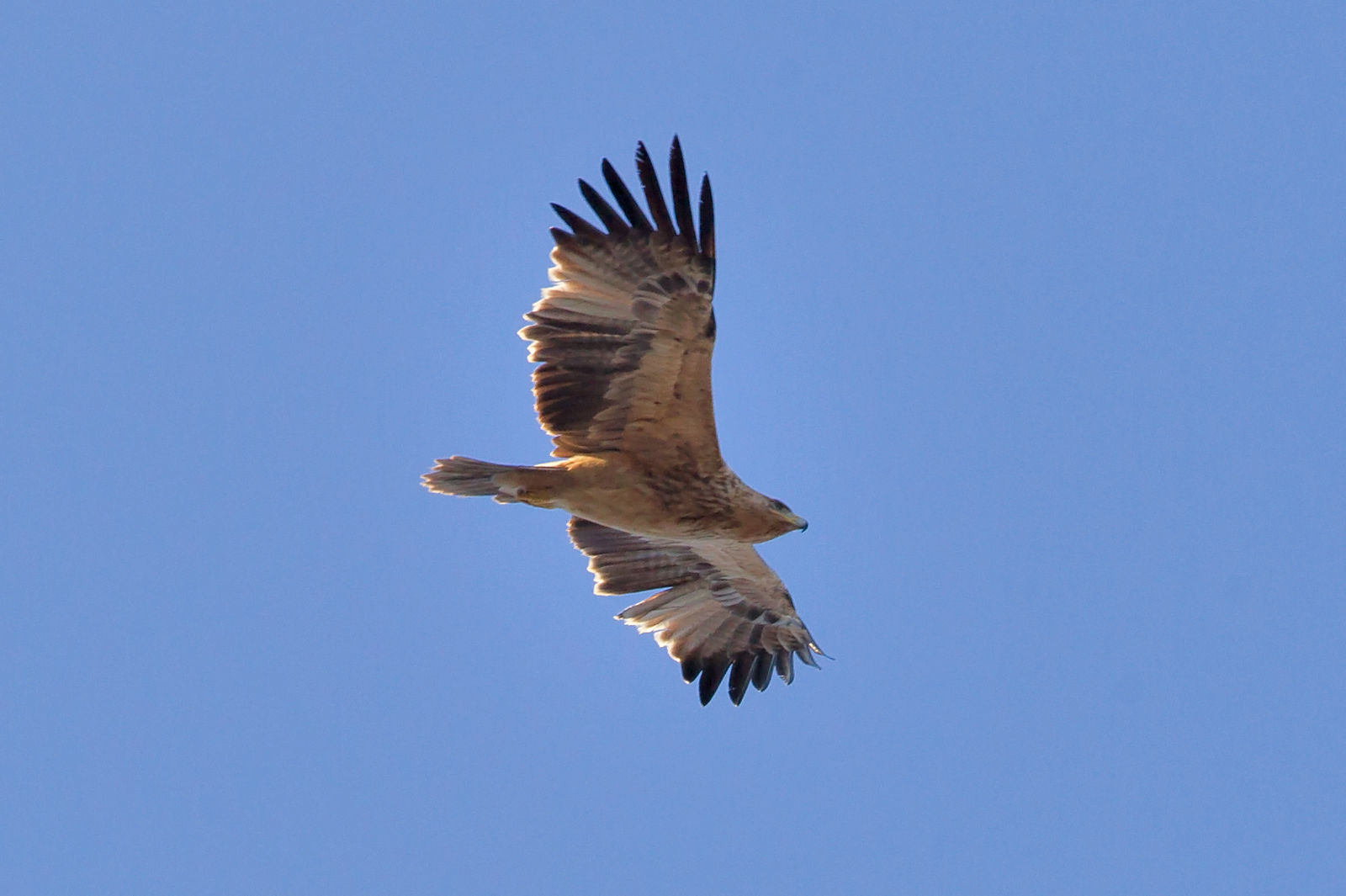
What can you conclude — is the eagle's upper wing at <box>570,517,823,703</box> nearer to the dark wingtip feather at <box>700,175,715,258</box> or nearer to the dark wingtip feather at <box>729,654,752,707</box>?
the dark wingtip feather at <box>729,654,752,707</box>

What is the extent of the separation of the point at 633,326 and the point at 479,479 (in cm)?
132

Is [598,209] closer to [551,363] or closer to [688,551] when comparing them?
[551,363]

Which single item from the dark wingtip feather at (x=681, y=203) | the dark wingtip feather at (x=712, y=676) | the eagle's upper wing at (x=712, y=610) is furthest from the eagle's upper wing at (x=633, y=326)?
the dark wingtip feather at (x=712, y=676)

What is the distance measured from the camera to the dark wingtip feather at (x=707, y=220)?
9.77m

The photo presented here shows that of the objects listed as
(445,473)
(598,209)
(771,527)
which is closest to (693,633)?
(771,527)

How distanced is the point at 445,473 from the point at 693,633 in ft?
8.64

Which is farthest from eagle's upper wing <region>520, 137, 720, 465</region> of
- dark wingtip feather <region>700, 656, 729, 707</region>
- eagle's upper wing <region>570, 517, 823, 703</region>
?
dark wingtip feather <region>700, 656, 729, 707</region>

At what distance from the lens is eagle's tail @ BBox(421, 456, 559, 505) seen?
10039 mm

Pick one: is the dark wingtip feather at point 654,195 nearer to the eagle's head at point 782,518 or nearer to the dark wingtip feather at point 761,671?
the eagle's head at point 782,518

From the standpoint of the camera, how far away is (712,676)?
11758 mm

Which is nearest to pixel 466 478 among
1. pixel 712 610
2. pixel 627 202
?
→ pixel 627 202

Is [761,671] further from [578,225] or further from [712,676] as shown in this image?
[578,225]

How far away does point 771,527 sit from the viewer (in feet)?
33.5

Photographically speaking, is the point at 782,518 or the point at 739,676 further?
the point at 739,676
